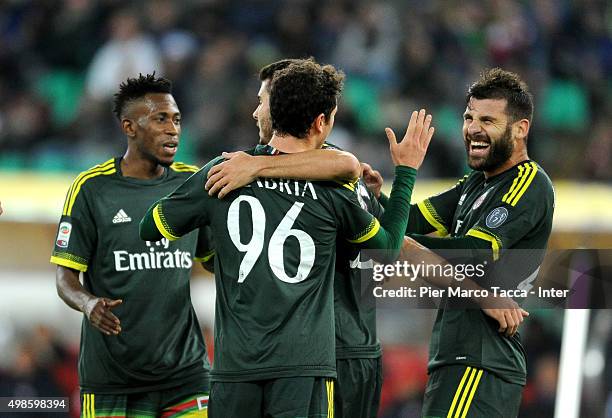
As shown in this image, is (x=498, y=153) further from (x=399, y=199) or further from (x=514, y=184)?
(x=399, y=199)

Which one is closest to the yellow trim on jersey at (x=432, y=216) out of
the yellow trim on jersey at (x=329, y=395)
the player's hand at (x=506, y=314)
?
the player's hand at (x=506, y=314)

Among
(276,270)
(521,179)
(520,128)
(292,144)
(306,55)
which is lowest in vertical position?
(276,270)

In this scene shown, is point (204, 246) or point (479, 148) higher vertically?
point (479, 148)

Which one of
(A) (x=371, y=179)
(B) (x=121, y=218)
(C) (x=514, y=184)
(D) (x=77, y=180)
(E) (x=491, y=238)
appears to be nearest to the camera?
(E) (x=491, y=238)

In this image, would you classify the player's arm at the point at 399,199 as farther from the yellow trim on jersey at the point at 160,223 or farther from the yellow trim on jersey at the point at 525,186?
the yellow trim on jersey at the point at 160,223

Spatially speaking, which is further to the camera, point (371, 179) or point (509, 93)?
point (371, 179)

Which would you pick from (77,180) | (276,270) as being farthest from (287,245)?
(77,180)

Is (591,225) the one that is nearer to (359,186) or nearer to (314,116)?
(359,186)

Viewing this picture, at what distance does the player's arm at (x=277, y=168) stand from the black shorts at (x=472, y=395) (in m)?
1.18

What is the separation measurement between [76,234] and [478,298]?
7.11 ft

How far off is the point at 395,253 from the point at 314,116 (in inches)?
29.2

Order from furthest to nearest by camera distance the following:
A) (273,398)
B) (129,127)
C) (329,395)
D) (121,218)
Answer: (129,127)
(121,218)
(329,395)
(273,398)

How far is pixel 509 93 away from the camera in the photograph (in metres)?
5.68

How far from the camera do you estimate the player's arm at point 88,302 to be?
18.3 ft
